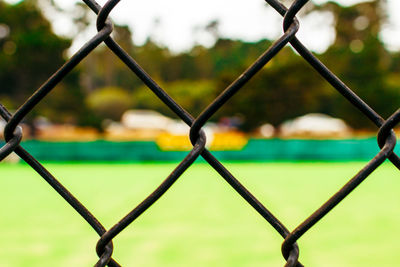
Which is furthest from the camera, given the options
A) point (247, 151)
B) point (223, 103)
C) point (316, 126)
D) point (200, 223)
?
point (316, 126)

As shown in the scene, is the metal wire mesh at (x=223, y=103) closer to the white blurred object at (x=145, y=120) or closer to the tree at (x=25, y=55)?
the tree at (x=25, y=55)

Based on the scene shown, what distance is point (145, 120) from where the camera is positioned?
35094 millimetres

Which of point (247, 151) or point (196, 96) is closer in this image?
point (247, 151)

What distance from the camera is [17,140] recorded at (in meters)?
0.66

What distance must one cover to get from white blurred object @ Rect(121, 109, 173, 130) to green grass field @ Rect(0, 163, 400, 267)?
2110cm

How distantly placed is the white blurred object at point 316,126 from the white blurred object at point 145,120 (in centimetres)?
993

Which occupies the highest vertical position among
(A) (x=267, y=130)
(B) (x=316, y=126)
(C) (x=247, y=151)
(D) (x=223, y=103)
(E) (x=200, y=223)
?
(D) (x=223, y=103)

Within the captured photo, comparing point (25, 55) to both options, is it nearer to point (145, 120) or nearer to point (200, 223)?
point (145, 120)

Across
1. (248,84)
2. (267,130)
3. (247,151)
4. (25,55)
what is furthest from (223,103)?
(267,130)

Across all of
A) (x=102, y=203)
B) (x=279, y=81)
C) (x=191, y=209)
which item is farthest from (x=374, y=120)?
(x=279, y=81)

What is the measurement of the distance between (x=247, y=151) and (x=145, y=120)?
18.7 m

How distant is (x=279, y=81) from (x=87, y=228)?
18.9 meters

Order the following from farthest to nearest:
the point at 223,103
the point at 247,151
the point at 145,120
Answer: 1. the point at 145,120
2. the point at 247,151
3. the point at 223,103

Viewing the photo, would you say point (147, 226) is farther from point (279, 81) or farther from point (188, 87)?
point (188, 87)
